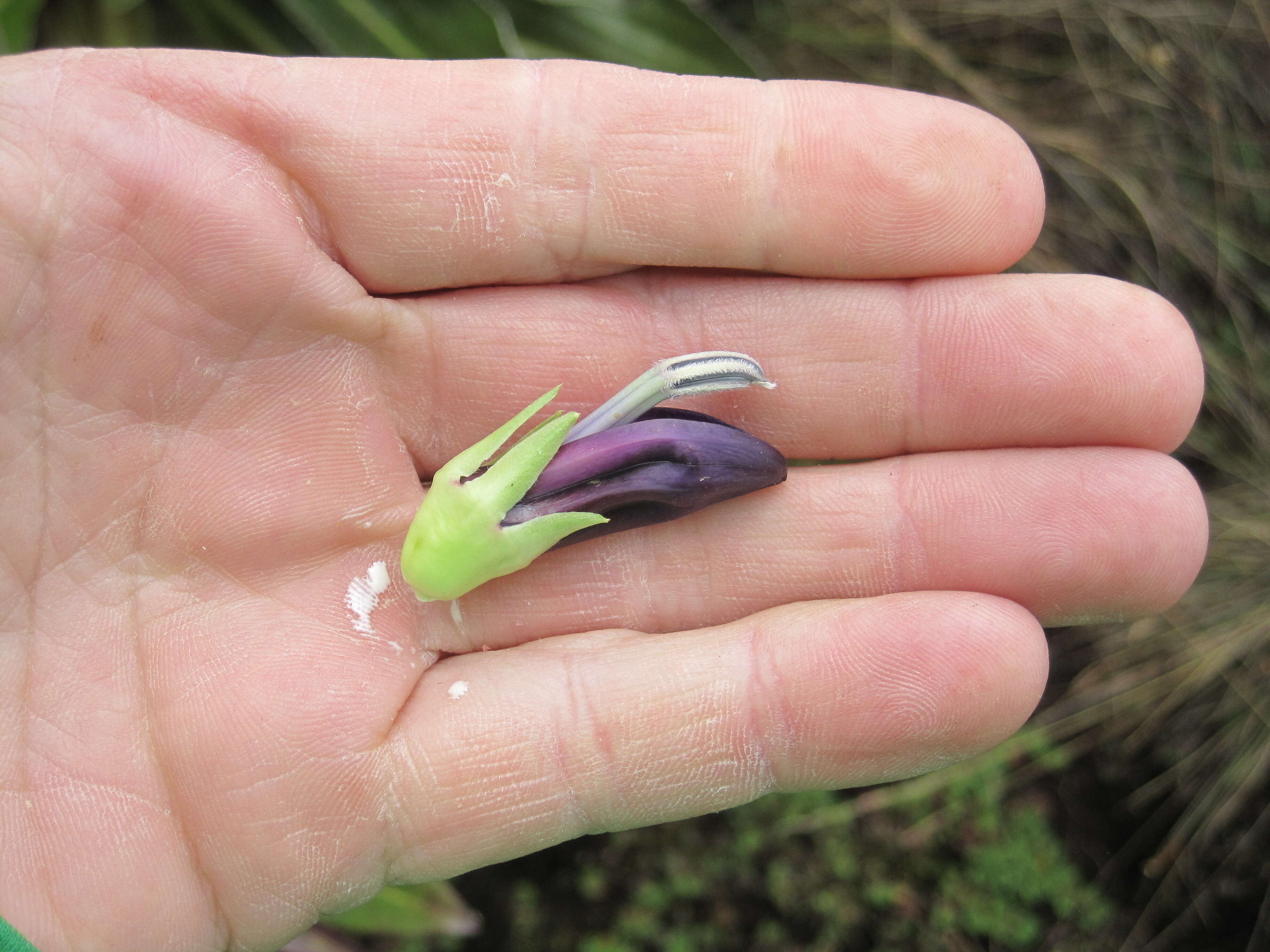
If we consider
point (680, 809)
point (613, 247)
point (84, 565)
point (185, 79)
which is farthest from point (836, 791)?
point (185, 79)

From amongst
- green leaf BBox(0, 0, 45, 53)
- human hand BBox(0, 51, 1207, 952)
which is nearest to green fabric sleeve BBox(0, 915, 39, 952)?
human hand BBox(0, 51, 1207, 952)

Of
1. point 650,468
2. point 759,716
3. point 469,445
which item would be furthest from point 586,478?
point 759,716

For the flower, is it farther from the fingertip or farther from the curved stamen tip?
the fingertip

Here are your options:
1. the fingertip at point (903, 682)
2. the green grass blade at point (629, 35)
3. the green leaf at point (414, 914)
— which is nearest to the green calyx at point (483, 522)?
the fingertip at point (903, 682)

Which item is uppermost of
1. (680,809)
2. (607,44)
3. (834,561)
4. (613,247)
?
(607,44)

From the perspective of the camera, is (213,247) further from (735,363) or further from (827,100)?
(827,100)

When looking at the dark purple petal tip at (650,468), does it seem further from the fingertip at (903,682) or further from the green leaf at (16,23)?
the green leaf at (16,23)

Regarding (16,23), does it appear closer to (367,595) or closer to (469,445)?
(469,445)
